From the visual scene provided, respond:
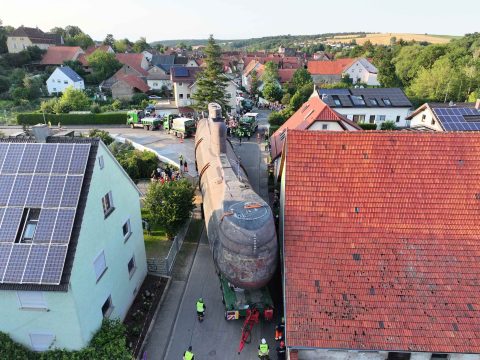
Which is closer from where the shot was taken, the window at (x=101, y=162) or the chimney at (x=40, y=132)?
the chimney at (x=40, y=132)

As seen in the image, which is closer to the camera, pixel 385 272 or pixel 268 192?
pixel 385 272

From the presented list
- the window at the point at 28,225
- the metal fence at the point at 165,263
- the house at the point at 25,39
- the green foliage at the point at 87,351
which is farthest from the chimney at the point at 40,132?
the house at the point at 25,39

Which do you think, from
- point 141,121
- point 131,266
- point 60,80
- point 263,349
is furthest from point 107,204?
point 60,80

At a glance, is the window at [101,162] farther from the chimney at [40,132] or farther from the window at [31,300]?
the window at [31,300]

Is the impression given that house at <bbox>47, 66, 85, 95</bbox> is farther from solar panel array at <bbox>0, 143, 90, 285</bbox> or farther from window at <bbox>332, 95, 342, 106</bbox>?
solar panel array at <bbox>0, 143, 90, 285</bbox>

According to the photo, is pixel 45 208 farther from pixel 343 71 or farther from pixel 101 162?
pixel 343 71

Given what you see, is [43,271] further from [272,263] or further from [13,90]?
[13,90]

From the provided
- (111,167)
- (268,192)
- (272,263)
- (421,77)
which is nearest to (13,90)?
(268,192)
